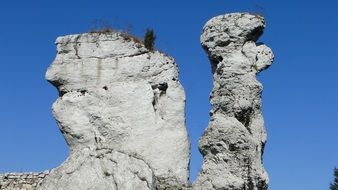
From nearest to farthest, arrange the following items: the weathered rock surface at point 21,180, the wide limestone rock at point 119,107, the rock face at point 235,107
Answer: the rock face at point 235,107, the wide limestone rock at point 119,107, the weathered rock surface at point 21,180

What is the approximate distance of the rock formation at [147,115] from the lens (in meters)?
22.5

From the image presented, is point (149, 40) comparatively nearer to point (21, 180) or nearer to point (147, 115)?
point (147, 115)

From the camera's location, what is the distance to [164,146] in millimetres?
24016

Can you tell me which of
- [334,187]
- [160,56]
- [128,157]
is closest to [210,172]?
[128,157]

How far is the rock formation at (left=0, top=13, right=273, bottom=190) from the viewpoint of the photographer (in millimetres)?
22516

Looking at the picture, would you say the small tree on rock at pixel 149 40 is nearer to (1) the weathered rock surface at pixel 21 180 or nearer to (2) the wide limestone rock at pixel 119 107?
(2) the wide limestone rock at pixel 119 107

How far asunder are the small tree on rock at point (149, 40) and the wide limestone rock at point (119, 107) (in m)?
0.20

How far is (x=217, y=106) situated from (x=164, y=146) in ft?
7.06

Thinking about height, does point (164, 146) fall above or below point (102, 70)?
below

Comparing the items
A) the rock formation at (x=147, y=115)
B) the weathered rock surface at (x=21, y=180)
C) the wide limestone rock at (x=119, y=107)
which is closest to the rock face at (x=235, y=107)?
the rock formation at (x=147, y=115)

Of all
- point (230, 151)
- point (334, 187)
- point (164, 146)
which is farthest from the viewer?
point (334, 187)

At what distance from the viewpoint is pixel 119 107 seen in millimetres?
24344

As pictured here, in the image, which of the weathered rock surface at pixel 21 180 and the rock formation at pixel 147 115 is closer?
the rock formation at pixel 147 115

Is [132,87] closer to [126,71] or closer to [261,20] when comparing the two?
[126,71]
